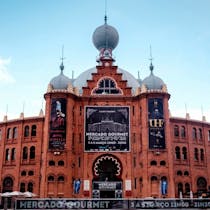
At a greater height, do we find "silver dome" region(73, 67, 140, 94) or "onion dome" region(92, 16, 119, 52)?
"onion dome" region(92, 16, 119, 52)

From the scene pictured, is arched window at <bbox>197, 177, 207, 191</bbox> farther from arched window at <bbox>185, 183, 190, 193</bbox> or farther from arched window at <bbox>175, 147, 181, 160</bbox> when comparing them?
arched window at <bbox>175, 147, 181, 160</bbox>

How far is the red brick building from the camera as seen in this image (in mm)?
50375

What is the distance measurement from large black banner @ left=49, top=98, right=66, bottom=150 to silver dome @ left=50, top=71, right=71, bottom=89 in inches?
99.1

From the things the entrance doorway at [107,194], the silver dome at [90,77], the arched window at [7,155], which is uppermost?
the silver dome at [90,77]

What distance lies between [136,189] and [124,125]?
30.9 ft

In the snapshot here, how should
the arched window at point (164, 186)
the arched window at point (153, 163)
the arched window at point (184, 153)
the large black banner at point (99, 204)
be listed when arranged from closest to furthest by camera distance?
the large black banner at point (99, 204) < the arched window at point (164, 186) < the arched window at point (153, 163) < the arched window at point (184, 153)

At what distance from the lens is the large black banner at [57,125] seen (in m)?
51.3

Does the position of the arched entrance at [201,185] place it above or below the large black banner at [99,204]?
above

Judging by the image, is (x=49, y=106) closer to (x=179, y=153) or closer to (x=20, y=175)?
(x=20, y=175)

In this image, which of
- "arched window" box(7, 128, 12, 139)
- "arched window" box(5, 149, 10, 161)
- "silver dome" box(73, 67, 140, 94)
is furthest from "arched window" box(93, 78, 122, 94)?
"arched window" box(5, 149, 10, 161)

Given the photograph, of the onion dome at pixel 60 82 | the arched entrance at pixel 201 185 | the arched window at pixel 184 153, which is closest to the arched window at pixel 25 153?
the onion dome at pixel 60 82

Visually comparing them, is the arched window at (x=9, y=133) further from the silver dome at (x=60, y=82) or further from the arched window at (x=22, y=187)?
the silver dome at (x=60, y=82)

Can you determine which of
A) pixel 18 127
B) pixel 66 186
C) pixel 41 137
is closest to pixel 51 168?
pixel 66 186

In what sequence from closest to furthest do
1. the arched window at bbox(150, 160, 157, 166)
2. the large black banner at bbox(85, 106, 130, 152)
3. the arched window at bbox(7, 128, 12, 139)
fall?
1. the arched window at bbox(150, 160, 157, 166)
2. the large black banner at bbox(85, 106, 130, 152)
3. the arched window at bbox(7, 128, 12, 139)
